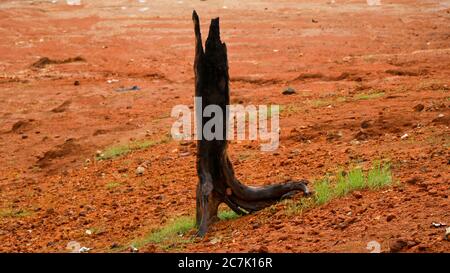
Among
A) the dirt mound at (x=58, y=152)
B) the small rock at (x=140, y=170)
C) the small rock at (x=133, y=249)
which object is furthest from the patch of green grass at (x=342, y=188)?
the dirt mound at (x=58, y=152)

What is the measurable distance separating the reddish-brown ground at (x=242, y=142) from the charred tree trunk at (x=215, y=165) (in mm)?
231

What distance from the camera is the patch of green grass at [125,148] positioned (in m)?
11.9

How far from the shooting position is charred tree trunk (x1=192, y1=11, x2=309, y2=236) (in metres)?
7.20

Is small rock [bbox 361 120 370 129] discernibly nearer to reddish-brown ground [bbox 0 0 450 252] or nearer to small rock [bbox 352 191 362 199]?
reddish-brown ground [bbox 0 0 450 252]

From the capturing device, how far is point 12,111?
51.5ft

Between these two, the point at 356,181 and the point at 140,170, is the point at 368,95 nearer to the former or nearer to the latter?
the point at 140,170

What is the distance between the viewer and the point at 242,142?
11.4 m

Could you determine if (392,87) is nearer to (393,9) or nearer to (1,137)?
(1,137)

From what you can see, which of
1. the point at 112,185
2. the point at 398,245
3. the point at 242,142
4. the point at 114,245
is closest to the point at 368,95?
the point at 242,142

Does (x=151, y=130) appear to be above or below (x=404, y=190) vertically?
below

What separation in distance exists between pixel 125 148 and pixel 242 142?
6.19 feet
